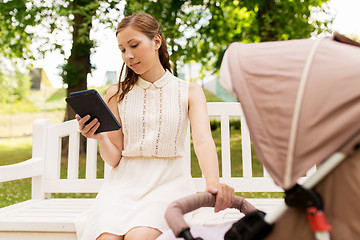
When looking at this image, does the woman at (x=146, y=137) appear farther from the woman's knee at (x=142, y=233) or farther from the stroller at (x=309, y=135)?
the stroller at (x=309, y=135)

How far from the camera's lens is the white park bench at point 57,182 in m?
2.68

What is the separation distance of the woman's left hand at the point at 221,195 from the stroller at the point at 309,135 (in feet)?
1.16

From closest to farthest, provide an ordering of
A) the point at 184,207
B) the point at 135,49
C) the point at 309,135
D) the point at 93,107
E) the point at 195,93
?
the point at 309,135 < the point at 184,207 < the point at 93,107 < the point at 135,49 < the point at 195,93

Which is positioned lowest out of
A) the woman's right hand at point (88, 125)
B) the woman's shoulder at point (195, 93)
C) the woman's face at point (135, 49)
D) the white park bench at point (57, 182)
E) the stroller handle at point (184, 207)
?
the white park bench at point (57, 182)

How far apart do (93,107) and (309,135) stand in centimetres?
127

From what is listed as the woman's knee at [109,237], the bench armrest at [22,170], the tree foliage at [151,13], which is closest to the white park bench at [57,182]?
the bench armrest at [22,170]

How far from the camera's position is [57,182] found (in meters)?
3.43

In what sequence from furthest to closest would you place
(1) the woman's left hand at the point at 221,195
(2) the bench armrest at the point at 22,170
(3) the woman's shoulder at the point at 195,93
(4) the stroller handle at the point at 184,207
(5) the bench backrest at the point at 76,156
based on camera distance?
1. (5) the bench backrest at the point at 76,156
2. (2) the bench armrest at the point at 22,170
3. (3) the woman's shoulder at the point at 195,93
4. (1) the woman's left hand at the point at 221,195
5. (4) the stroller handle at the point at 184,207

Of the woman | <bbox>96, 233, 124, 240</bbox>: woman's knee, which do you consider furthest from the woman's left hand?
<bbox>96, 233, 124, 240</bbox>: woman's knee

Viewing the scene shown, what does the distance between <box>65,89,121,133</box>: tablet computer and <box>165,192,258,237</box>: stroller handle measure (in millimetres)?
727

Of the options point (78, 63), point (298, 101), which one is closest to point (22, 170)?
point (298, 101)

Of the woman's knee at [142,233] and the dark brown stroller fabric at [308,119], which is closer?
the dark brown stroller fabric at [308,119]

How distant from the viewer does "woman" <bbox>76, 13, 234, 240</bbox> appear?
2230 mm

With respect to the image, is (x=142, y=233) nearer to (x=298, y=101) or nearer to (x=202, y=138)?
(x=202, y=138)
